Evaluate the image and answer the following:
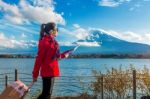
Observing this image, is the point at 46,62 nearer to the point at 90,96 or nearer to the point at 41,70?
the point at 41,70

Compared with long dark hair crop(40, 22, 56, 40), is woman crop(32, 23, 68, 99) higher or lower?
lower

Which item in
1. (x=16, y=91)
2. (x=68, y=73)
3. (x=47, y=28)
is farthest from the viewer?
(x=68, y=73)

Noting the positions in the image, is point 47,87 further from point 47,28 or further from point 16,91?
point 47,28

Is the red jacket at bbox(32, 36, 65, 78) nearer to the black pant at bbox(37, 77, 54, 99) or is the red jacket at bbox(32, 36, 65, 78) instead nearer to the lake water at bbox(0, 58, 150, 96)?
the black pant at bbox(37, 77, 54, 99)

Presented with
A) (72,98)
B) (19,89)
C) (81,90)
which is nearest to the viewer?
(19,89)

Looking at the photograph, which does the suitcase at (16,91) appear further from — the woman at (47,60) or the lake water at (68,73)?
the lake water at (68,73)

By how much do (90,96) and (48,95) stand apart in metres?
5.83

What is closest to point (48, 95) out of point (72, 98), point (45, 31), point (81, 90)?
point (45, 31)

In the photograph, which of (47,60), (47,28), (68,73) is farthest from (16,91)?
(68,73)

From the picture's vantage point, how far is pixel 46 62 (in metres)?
10.2

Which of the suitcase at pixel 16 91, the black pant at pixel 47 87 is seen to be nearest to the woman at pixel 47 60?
the black pant at pixel 47 87

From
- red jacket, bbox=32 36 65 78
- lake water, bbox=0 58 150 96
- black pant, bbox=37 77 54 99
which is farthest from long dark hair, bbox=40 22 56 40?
lake water, bbox=0 58 150 96

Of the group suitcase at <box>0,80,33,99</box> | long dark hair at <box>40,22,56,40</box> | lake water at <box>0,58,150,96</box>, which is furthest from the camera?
lake water at <box>0,58,150,96</box>

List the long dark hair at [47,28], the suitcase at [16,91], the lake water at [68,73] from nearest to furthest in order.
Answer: the suitcase at [16,91], the long dark hair at [47,28], the lake water at [68,73]
